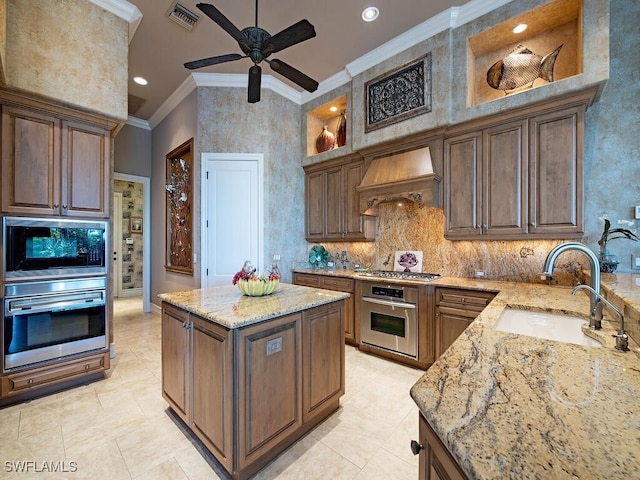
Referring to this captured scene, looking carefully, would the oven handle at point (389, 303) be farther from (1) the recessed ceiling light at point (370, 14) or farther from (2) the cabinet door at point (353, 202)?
(1) the recessed ceiling light at point (370, 14)

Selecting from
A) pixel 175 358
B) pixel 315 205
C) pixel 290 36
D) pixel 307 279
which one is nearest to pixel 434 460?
pixel 175 358

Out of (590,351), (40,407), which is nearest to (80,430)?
(40,407)

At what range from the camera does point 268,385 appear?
167 centimetres

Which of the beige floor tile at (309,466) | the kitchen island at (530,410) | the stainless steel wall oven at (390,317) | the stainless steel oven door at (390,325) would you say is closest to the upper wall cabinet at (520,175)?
the stainless steel wall oven at (390,317)

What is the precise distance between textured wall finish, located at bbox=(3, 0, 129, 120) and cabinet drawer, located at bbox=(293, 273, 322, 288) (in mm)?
2830

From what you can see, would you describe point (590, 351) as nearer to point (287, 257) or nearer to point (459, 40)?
point (459, 40)

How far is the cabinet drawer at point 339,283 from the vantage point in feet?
11.7

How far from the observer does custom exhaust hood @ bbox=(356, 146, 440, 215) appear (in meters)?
3.10

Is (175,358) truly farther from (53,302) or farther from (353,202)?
(353,202)

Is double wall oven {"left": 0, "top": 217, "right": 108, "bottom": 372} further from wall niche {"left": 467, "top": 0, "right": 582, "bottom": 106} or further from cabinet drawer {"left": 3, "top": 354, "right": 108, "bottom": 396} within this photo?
wall niche {"left": 467, "top": 0, "right": 582, "bottom": 106}

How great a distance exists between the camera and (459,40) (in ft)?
9.58

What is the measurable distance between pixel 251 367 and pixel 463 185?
270cm

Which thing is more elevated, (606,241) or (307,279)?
(606,241)

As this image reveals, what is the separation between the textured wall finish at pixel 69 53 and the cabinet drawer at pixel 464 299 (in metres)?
3.74
